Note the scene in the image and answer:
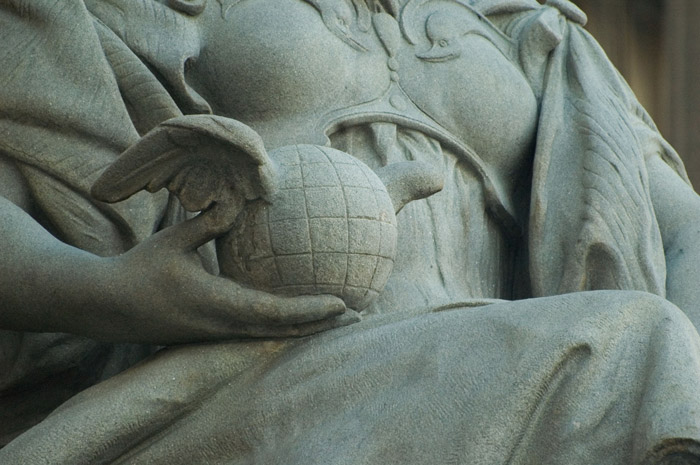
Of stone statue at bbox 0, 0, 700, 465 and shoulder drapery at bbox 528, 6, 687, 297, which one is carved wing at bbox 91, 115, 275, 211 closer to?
stone statue at bbox 0, 0, 700, 465

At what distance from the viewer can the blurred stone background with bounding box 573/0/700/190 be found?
10.7 m

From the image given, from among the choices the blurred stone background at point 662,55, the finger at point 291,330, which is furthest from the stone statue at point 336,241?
the blurred stone background at point 662,55

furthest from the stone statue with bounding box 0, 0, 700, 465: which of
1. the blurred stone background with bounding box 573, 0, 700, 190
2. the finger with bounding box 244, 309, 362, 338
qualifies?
the blurred stone background with bounding box 573, 0, 700, 190

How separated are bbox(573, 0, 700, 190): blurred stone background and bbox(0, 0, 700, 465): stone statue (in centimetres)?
598

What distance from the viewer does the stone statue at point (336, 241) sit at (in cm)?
348

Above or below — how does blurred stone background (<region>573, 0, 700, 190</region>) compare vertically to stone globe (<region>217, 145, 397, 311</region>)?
below

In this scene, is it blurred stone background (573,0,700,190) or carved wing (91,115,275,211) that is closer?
carved wing (91,115,275,211)

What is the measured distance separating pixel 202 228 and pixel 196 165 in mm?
111

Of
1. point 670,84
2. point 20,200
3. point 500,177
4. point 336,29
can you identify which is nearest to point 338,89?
point 336,29

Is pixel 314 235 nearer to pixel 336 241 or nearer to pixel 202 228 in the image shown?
pixel 336 241

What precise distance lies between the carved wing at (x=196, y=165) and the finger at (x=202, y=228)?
17 mm

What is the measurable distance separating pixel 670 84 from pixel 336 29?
689 cm

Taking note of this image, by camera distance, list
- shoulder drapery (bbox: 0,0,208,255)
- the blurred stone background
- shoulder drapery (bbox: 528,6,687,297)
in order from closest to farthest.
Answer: shoulder drapery (bbox: 0,0,208,255), shoulder drapery (bbox: 528,6,687,297), the blurred stone background

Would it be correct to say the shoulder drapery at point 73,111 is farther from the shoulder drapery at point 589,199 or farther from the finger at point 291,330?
the shoulder drapery at point 589,199
